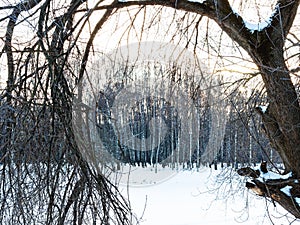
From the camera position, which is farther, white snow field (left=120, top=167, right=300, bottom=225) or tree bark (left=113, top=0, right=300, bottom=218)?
white snow field (left=120, top=167, right=300, bottom=225)

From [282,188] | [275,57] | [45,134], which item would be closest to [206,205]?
[282,188]

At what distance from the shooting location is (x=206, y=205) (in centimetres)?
1162

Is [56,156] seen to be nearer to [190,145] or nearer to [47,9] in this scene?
[47,9]

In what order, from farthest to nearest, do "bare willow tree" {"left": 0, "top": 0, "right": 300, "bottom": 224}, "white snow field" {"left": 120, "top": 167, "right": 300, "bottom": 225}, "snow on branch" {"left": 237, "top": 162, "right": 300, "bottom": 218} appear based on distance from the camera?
"white snow field" {"left": 120, "top": 167, "right": 300, "bottom": 225} → "snow on branch" {"left": 237, "top": 162, "right": 300, "bottom": 218} → "bare willow tree" {"left": 0, "top": 0, "right": 300, "bottom": 224}

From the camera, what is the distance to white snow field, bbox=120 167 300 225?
9133 mm

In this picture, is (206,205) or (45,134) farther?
(206,205)

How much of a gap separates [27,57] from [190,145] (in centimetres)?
2107

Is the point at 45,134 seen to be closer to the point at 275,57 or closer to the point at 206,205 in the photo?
the point at 275,57

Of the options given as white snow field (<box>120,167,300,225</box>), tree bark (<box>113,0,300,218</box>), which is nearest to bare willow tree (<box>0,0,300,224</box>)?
tree bark (<box>113,0,300,218</box>)

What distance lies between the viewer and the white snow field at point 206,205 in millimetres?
9133

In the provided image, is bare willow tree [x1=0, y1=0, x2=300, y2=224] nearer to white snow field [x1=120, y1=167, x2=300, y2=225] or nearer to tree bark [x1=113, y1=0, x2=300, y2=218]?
tree bark [x1=113, y1=0, x2=300, y2=218]

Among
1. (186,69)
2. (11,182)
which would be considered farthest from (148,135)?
(11,182)

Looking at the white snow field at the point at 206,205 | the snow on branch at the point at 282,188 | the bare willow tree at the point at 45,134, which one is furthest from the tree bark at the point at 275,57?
the white snow field at the point at 206,205

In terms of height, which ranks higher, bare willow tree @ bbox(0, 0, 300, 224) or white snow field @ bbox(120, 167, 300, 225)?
bare willow tree @ bbox(0, 0, 300, 224)
